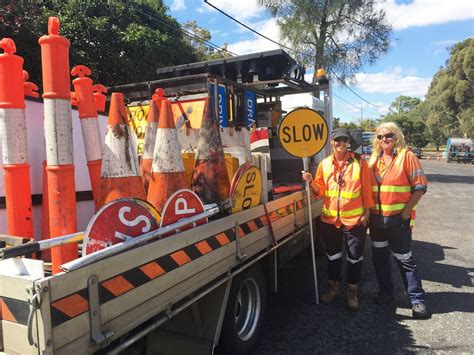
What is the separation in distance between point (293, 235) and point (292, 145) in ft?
3.43

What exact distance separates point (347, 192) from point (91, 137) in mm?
2799

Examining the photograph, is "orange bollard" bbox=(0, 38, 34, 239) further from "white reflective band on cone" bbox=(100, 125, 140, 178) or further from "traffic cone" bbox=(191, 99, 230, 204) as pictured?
"traffic cone" bbox=(191, 99, 230, 204)

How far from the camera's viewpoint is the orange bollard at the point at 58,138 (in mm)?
2139

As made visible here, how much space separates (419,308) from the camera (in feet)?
13.9

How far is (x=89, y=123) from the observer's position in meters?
2.67

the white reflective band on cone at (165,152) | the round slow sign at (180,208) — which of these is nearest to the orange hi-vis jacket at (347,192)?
the round slow sign at (180,208)

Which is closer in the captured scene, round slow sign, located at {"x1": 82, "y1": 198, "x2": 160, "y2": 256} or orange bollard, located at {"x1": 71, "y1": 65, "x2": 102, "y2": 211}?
round slow sign, located at {"x1": 82, "y1": 198, "x2": 160, "y2": 256}

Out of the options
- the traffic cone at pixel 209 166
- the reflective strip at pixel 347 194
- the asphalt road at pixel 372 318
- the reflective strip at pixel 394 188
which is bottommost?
the asphalt road at pixel 372 318

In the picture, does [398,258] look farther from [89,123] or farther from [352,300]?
[89,123]

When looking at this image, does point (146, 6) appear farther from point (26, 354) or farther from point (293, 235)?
point (26, 354)

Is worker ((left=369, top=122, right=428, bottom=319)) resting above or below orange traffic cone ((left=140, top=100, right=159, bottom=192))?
below

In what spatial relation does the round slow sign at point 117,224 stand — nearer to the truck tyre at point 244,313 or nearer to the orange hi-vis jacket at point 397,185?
the truck tyre at point 244,313

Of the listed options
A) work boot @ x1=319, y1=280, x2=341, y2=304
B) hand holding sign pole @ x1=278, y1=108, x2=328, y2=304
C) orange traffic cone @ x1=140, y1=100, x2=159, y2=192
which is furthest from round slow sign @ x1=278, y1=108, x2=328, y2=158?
orange traffic cone @ x1=140, y1=100, x2=159, y2=192

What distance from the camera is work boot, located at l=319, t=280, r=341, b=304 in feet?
15.0
